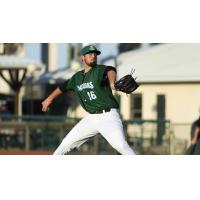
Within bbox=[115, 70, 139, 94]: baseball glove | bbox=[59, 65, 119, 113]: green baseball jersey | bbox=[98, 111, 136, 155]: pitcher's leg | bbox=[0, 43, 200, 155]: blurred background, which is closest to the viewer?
bbox=[98, 111, 136, 155]: pitcher's leg

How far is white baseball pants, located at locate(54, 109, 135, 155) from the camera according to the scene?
29.1 ft

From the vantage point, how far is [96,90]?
9352 mm

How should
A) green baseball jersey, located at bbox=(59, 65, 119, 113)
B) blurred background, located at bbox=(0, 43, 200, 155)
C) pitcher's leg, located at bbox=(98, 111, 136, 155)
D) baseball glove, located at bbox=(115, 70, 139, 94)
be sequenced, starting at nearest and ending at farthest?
pitcher's leg, located at bbox=(98, 111, 136, 155) < baseball glove, located at bbox=(115, 70, 139, 94) < green baseball jersey, located at bbox=(59, 65, 119, 113) < blurred background, located at bbox=(0, 43, 200, 155)

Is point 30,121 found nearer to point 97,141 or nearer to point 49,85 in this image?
point 97,141

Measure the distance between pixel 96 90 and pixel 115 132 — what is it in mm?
619

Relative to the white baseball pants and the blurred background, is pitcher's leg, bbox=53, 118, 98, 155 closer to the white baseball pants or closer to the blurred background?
the white baseball pants

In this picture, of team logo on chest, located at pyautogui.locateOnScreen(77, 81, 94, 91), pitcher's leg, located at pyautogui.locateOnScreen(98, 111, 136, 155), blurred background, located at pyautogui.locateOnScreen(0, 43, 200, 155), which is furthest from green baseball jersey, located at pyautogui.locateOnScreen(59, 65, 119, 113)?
blurred background, located at pyautogui.locateOnScreen(0, 43, 200, 155)

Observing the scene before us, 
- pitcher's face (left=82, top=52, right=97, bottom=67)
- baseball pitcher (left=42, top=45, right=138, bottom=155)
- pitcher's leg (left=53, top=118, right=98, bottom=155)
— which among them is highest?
pitcher's face (left=82, top=52, right=97, bottom=67)

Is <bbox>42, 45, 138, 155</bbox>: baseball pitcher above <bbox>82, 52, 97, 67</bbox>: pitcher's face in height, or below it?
below

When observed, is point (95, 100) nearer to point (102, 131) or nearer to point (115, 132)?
point (102, 131)

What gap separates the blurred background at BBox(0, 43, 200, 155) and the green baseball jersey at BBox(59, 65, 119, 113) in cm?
838

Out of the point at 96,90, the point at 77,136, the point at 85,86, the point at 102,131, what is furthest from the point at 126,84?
the point at 77,136

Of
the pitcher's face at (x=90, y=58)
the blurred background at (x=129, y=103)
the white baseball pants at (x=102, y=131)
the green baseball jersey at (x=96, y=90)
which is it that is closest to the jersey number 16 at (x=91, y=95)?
the green baseball jersey at (x=96, y=90)
